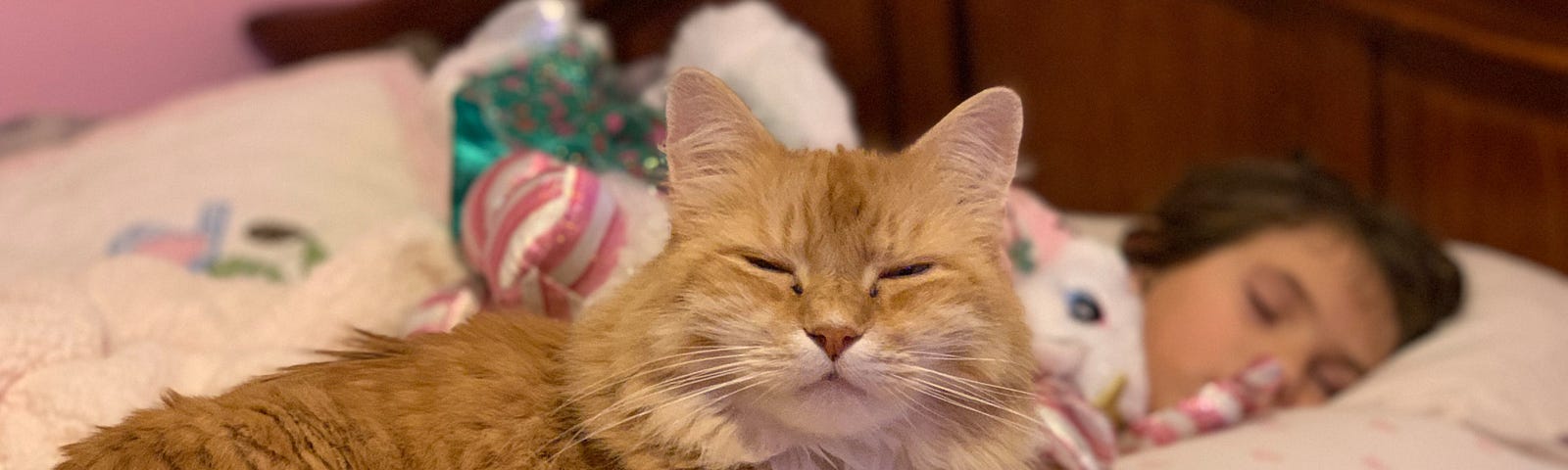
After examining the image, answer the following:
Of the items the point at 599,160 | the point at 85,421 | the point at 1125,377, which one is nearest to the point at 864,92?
the point at 599,160

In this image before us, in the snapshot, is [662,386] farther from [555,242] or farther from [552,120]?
[552,120]

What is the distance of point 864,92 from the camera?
2.37 meters

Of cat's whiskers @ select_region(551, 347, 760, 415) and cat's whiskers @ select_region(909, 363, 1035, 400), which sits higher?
cat's whiskers @ select_region(551, 347, 760, 415)

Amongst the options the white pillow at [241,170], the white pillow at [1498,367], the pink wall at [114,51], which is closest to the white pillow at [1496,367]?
the white pillow at [1498,367]

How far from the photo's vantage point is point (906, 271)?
0.78 meters

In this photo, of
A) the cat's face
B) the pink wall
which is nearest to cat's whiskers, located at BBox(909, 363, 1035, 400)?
the cat's face

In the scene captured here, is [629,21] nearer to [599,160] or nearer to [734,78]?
[734,78]

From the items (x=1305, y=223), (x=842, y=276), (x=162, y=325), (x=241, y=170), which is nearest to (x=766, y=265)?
(x=842, y=276)

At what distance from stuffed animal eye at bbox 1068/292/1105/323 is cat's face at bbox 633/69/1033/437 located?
0.76 m

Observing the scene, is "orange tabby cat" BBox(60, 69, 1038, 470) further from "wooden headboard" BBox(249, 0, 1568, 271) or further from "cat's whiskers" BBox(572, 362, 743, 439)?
"wooden headboard" BBox(249, 0, 1568, 271)

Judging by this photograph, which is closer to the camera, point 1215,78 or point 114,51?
point 1215,78

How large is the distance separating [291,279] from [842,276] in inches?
45.9

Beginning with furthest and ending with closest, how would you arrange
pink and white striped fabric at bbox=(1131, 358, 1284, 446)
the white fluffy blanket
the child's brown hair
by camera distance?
the child's brown hair
pink and white striped fabric at bbox=(1131, 358, 1284, 446)
the white fluffy blanket

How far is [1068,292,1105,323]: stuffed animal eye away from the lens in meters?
1.56
